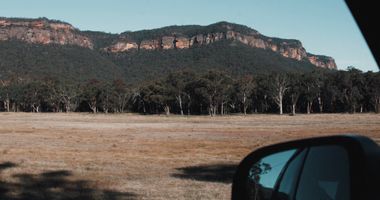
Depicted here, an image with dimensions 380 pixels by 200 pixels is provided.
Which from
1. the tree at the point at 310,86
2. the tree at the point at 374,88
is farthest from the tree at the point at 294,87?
the tree at the point at 374,88

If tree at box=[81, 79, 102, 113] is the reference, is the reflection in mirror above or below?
below

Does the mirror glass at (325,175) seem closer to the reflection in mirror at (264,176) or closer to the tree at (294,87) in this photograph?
the reflection in mirror at (264,176)

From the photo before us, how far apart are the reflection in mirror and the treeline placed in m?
101

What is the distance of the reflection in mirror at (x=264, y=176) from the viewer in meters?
3.03

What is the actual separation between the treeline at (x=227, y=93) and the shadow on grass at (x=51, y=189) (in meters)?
91.8

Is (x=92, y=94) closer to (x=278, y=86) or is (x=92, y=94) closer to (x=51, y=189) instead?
(x=278, y=86)

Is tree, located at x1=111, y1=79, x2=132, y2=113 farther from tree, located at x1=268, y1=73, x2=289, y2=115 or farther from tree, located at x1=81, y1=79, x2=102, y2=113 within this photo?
tree, located at x1=268, y1=73, x2=289, y2=115

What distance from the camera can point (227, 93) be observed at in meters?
111

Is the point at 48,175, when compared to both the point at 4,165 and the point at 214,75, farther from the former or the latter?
the point at 214,75

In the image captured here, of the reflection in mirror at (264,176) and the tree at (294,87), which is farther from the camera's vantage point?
the tree at (294,87)

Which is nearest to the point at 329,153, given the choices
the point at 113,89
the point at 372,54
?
the point at 372,54

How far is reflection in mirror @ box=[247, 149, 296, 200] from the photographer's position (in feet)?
9.95

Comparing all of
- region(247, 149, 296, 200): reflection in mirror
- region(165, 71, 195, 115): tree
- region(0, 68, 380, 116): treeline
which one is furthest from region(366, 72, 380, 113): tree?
region(247, 149, 296, 200): reflection in mirror

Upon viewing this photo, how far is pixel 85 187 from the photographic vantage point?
40.8ft
